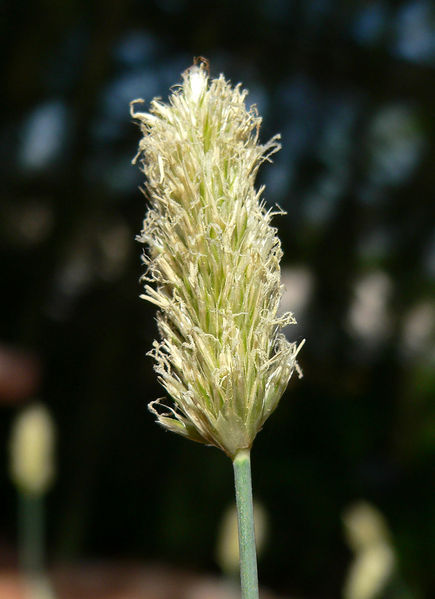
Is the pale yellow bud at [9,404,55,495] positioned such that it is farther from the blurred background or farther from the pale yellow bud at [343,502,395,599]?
the blurred background

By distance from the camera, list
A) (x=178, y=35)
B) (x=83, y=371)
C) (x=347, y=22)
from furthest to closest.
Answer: (x=83, y=371)
(x=178, y=35)
(x=347, y=22)

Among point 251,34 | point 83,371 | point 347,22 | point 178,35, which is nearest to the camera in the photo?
point 347,22

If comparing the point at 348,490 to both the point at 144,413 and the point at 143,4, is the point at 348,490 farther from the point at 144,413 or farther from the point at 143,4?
the point at 143,4

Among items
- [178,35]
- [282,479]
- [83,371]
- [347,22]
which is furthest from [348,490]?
[178,35]

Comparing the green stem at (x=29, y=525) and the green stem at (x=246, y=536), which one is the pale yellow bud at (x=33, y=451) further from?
the green stem at (x=29, y=525)

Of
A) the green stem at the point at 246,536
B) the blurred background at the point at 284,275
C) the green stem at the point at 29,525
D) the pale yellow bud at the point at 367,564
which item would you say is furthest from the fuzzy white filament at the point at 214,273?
the green stem at the point at 29,525

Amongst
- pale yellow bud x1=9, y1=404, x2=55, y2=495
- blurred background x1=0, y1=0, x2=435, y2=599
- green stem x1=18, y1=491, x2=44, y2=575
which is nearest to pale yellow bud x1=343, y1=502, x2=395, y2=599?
pale yellow bud x1=9, y1=404, x2=55, y2=495

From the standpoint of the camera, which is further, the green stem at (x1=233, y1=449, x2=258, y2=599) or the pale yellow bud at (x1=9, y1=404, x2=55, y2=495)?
the pale yellow bud at (x1=9, y1=404, x2=55, y2=495)
